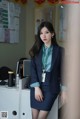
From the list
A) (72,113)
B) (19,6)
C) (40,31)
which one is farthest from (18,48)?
(72,113)

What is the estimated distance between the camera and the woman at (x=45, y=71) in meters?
2.16

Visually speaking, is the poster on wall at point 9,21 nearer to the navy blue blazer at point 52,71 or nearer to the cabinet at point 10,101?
the cabinet at point 10,101

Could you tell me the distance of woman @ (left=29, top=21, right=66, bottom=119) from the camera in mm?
2156

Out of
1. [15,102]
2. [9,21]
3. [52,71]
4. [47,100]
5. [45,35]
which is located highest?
[9,21]

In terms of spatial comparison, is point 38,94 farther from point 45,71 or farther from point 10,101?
point 10,101

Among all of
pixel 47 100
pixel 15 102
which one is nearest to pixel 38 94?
pixel 47 100

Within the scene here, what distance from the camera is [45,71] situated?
2.16 metres

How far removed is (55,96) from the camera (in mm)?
2244

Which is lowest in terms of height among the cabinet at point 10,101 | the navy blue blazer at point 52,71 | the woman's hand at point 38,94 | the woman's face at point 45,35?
the cabinet at point 10,101

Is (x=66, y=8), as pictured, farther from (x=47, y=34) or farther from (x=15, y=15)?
(x=15, y=15)

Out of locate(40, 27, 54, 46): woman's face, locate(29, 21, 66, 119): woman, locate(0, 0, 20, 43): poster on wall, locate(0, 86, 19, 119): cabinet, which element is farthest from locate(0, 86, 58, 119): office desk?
locate(0, 0, 20, 43): poster on wall

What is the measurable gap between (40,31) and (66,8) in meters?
1.65

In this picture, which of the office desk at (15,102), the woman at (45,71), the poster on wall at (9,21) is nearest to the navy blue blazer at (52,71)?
the woman at (45,71)

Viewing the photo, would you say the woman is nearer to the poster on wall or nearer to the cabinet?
the cabinet
